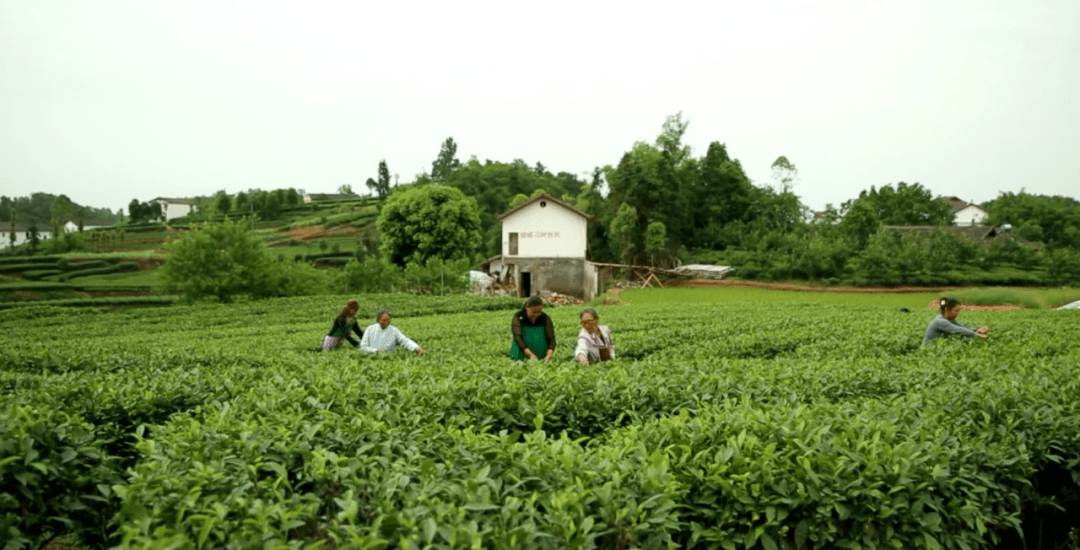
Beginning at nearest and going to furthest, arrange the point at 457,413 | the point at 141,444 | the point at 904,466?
the point at 904,466 < the point at 141,444 < the point at 457,413

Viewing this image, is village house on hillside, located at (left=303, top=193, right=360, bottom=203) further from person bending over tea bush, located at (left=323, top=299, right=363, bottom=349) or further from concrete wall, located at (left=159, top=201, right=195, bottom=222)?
person bending over tea bush, located at (left=323, top=299, right=363, bottom=349)

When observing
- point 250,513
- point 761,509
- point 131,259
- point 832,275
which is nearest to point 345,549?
point 250,513

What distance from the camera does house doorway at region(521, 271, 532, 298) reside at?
2238 inches

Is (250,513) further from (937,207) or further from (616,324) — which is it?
(937,207)

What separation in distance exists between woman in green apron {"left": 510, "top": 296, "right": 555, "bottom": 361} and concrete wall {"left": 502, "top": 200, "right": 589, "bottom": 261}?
45836 millimetres

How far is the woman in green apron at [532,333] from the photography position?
10141mm

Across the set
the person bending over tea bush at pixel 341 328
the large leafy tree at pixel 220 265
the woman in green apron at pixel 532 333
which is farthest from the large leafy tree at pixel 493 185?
the woman in green apron at pixel 532 333

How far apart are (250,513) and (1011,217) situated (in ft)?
348

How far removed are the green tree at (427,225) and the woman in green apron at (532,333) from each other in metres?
53.9

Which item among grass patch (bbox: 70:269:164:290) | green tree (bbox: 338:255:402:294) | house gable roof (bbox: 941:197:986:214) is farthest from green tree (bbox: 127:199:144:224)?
house gable roof (bbox: 941:197:986:214)

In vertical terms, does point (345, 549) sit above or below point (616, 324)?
above

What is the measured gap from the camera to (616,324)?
23750 millimetres

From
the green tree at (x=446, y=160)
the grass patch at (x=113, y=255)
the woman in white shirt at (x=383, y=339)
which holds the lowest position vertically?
the woman in white shirt at (x=383, y=339)

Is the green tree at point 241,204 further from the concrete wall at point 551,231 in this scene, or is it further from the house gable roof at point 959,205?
the house gable roof at point 959,205
